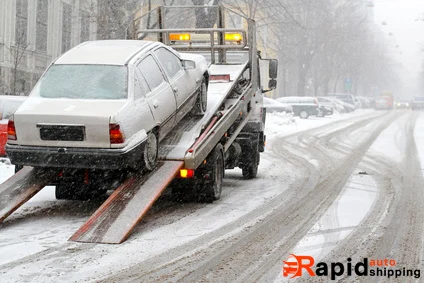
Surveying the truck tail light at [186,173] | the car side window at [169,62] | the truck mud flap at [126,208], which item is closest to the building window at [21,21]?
the car side window at [169,62]

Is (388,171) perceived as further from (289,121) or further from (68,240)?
(289,121)

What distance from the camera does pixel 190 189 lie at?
34.5ft

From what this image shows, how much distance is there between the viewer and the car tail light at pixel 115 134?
8617 millimetres

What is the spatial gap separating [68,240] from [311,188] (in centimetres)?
590

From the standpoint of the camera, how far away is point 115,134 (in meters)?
8.65

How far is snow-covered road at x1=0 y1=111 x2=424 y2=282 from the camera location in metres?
6.59

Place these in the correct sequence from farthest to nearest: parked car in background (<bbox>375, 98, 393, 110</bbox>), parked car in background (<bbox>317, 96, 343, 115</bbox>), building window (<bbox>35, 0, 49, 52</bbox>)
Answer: parked car in background (<bbox>375, 98, 393, 110</bbox>) → parked car in background (<bbox>317, 96, 343, 115</bbox>) → building window (<bbox>35, 0, 49, 52</bbox>)

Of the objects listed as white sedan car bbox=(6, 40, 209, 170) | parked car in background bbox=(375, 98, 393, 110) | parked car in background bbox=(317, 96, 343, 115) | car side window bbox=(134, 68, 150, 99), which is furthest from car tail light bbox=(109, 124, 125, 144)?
parked car in background bbox=(375, 98, 393, 110)

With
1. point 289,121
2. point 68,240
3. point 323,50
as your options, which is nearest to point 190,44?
point 68,240

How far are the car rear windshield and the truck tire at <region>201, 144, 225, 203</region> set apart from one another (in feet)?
6.25

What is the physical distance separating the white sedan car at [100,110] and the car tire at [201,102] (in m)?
0.68

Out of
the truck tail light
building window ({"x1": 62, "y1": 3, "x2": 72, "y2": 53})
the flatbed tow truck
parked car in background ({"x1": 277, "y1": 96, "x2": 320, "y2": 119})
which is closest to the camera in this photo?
the flatbed tow truck

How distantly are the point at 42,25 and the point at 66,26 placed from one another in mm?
2630

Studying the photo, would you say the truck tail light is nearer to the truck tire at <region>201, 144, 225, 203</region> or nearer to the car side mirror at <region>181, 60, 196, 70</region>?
the truck tire at <region>201, 144, 225, 203</region>
